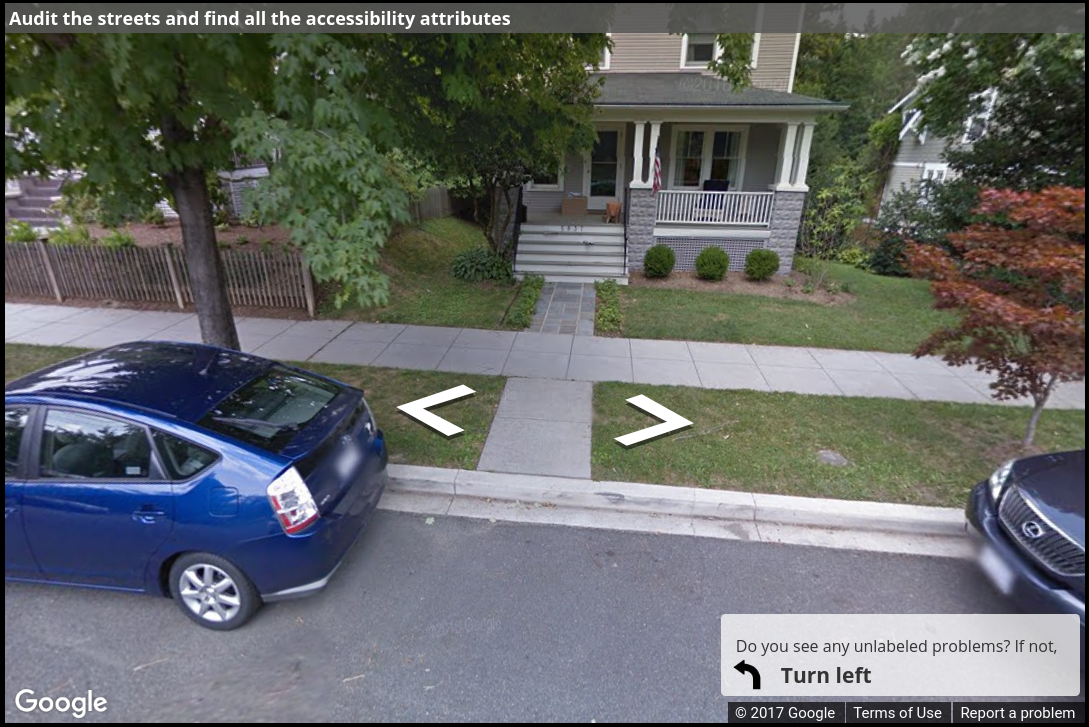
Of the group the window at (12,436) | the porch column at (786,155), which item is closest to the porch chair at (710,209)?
the porch column at (786,155)

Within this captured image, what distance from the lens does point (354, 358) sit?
6.96 metres

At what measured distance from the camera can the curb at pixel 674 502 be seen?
3.96 metres

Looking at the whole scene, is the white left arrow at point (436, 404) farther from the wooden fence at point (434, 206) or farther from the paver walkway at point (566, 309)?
the wooden fence at point (434, 206)

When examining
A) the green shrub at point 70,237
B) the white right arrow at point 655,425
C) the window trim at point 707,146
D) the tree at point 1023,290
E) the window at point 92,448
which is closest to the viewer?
the window at point 92,448

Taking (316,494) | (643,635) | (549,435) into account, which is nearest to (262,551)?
(316,494)

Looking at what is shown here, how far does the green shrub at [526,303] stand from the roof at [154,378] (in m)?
4.94

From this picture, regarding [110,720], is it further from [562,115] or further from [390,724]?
[562,115]

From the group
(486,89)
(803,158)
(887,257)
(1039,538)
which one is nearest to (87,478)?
(486,89)

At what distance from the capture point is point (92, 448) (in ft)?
9.34

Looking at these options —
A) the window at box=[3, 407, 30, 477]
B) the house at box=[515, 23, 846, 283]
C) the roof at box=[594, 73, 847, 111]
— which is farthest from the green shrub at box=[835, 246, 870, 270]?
the window at box=[3, 407, 30, 477]

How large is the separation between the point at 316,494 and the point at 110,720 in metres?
1.35

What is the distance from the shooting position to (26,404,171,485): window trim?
278 cm

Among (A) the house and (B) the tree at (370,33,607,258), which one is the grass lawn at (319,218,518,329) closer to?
(A) the house

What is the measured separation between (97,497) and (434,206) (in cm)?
1538
